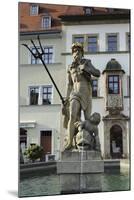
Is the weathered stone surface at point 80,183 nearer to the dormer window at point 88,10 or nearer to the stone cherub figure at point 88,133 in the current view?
the stone cherub figure at point 88,133

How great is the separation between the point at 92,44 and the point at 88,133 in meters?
1.31

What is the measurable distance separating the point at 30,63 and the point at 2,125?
0.79 meters

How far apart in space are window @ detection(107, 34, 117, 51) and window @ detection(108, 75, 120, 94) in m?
0.34

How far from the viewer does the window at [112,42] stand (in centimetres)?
626

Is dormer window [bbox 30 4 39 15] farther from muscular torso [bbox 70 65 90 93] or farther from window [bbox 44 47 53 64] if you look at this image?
muscular torso [bbox 70 65 90 93]

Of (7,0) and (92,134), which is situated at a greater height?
(7,0)

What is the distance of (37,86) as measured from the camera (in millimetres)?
5863

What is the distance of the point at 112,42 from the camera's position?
6273 mm

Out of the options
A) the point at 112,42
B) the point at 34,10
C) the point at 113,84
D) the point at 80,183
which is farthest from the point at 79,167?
the point at 34,10

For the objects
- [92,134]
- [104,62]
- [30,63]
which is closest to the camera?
[92,134]

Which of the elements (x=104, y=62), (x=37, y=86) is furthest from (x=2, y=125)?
(x=104, y=62)

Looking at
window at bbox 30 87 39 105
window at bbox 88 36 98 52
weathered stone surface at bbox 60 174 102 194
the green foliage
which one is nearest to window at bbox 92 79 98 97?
window at bbox 88 36 98 52

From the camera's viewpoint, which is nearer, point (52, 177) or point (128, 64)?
point (52, 177)

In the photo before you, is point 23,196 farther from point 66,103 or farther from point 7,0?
point 7,0
